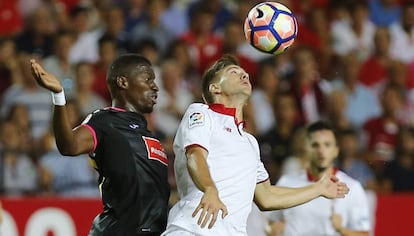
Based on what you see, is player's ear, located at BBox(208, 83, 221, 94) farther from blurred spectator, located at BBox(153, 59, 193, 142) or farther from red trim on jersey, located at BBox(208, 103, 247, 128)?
blurred spectator, located at BBox(153, 59, 193, 142)

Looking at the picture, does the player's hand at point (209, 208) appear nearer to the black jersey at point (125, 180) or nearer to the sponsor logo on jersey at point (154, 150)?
the black jersey at point (125, 180)

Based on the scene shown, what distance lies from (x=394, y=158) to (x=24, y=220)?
3.89 metres

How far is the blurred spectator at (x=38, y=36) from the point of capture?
41.8ft

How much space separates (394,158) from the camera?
456 inches

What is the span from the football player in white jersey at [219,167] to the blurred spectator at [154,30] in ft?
19.7

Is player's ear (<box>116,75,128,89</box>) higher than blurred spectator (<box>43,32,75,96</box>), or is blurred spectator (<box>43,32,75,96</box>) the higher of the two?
player's ear (<box>116,75,128,89</box>)

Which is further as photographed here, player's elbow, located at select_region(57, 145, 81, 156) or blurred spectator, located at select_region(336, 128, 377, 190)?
blurred spectator, located at select_region(336, 128, 377, 190)

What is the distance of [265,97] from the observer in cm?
1238

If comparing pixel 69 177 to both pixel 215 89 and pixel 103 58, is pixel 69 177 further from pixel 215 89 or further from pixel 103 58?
→ pixel 215 89

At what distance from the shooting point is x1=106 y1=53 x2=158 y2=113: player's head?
7.27 metres

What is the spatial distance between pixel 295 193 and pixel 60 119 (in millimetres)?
1756

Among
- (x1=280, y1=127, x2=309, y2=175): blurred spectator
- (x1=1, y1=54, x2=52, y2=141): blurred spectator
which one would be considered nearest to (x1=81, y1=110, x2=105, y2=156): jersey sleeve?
(x1=280, y1=127, x2=309, y2=175): blurred spectator

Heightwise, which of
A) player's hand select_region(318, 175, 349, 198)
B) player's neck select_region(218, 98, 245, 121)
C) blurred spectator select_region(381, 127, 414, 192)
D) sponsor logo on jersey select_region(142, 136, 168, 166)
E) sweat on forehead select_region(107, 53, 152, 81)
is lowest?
blurred spectator select_region(381, 127, 414, 192)

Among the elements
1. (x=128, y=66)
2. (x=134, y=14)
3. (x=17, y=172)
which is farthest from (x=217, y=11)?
(x=128, y=66)
